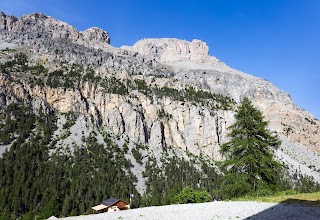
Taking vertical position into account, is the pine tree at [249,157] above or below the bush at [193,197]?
above

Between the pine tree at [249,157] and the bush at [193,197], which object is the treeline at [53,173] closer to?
the bush at [193,197]

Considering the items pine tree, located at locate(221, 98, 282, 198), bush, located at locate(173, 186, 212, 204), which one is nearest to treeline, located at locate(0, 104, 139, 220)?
bush, located at locate(173, 186, 212, 204)

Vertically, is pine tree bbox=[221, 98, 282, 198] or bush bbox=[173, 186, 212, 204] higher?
pine tree bbox=[221, 98, 282, 198]

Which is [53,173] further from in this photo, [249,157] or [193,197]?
[249,157]

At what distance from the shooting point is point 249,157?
102ft

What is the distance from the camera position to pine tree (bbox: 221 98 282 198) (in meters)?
30.6

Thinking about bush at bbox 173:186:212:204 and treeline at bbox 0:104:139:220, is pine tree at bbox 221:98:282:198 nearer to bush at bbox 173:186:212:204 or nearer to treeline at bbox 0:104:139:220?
bush at bbox 173:186:212:204

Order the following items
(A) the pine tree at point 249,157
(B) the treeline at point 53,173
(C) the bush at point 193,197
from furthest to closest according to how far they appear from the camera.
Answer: (B) the treeline at point 53,173 → (C) the bush at point 193,197 → (A) the pine tree at point 249,157

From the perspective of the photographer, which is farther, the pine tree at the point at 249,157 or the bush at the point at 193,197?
the bush at the point at 193,197

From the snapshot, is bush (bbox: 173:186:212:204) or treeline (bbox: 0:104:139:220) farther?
treeline (bbox: 0:104:139:220)

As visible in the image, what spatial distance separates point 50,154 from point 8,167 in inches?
914

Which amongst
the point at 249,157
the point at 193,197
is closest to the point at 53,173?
the point at 193,197

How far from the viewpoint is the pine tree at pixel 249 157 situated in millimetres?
30609

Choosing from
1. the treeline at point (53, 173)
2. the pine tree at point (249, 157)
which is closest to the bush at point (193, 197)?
the pine tree at point (249, 157)
